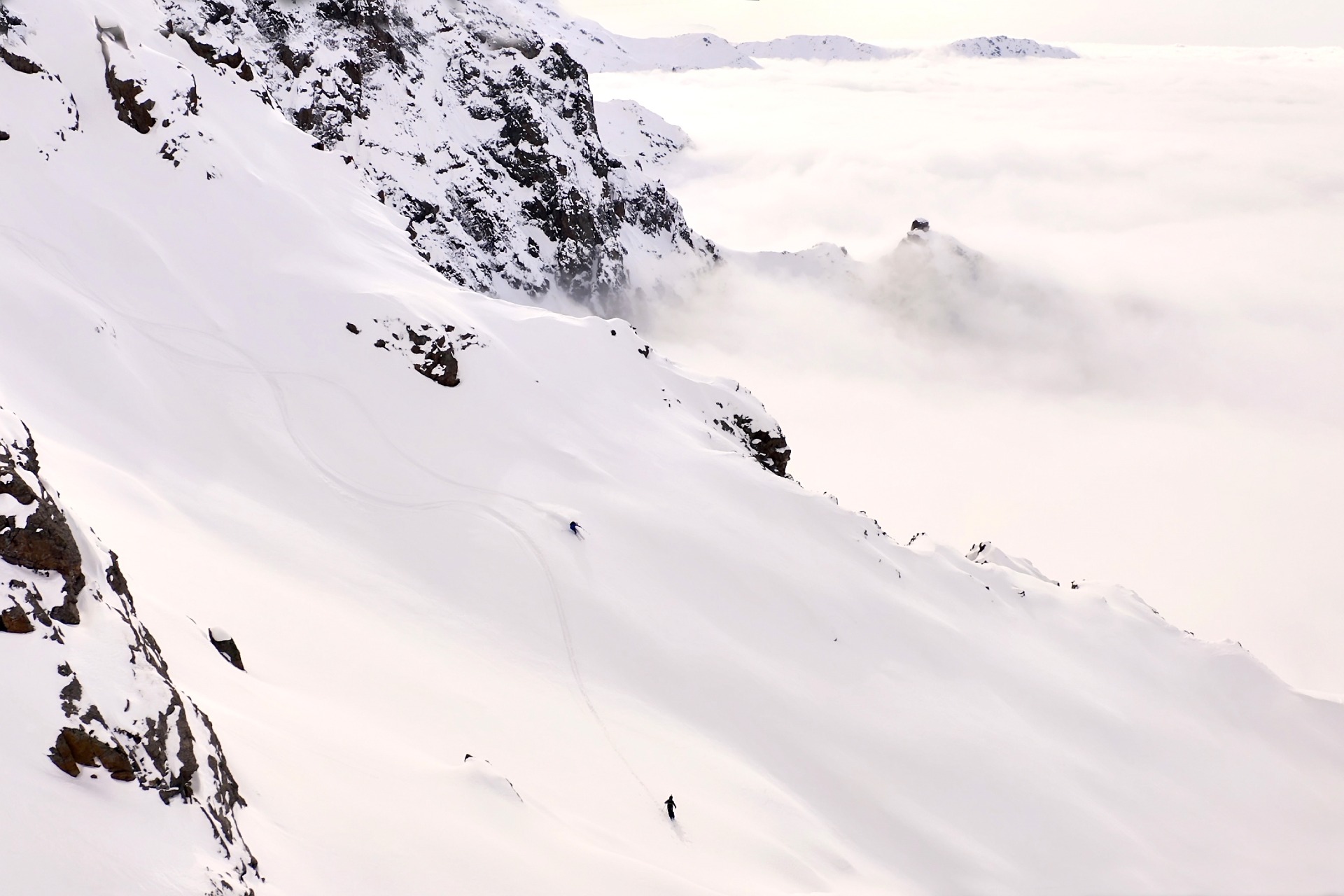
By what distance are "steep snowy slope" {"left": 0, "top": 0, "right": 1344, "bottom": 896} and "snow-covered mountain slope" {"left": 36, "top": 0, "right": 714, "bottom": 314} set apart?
12236mm

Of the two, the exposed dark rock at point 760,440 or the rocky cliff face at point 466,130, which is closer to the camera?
the exposed dark rock at point 760,440

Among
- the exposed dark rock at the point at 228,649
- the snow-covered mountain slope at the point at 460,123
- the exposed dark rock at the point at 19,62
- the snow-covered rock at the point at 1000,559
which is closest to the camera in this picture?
the exposed dark rock at the point at 228,649

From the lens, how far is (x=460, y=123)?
255 feet

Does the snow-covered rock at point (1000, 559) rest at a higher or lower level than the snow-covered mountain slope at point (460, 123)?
lower

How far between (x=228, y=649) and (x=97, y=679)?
19.8 feet

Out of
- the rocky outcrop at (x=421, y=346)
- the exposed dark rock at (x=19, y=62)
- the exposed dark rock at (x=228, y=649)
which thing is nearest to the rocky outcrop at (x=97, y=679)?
the exposed dark rock at (x=228, y=649)

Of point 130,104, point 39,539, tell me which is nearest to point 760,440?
point 130,104

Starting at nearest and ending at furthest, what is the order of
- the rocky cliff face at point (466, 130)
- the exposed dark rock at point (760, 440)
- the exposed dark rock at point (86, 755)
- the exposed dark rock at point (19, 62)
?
the exposed dark rock at point (86, 755) < the exposed dark rock at point (19, 62) < the exposed dark rock at point (760, 440) < the rocky cliff face at point (466, 130)

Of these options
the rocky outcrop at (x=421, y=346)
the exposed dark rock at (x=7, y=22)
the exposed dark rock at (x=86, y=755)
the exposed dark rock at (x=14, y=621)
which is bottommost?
the exposed dark rock at (x=86, y=755)

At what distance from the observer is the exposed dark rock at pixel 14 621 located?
9359 millimetres

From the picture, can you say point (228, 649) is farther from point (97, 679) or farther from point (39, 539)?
point (97, 679)

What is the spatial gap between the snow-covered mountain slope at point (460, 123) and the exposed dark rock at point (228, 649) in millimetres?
31891

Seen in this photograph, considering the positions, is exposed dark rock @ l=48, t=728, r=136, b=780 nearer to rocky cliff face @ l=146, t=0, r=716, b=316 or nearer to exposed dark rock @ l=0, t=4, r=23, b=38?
exposed dark rock @ l=0, t=4, r=23, b=38

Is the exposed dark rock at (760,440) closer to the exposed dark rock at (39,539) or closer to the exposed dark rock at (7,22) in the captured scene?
the exposed dark rock at (39,539)
